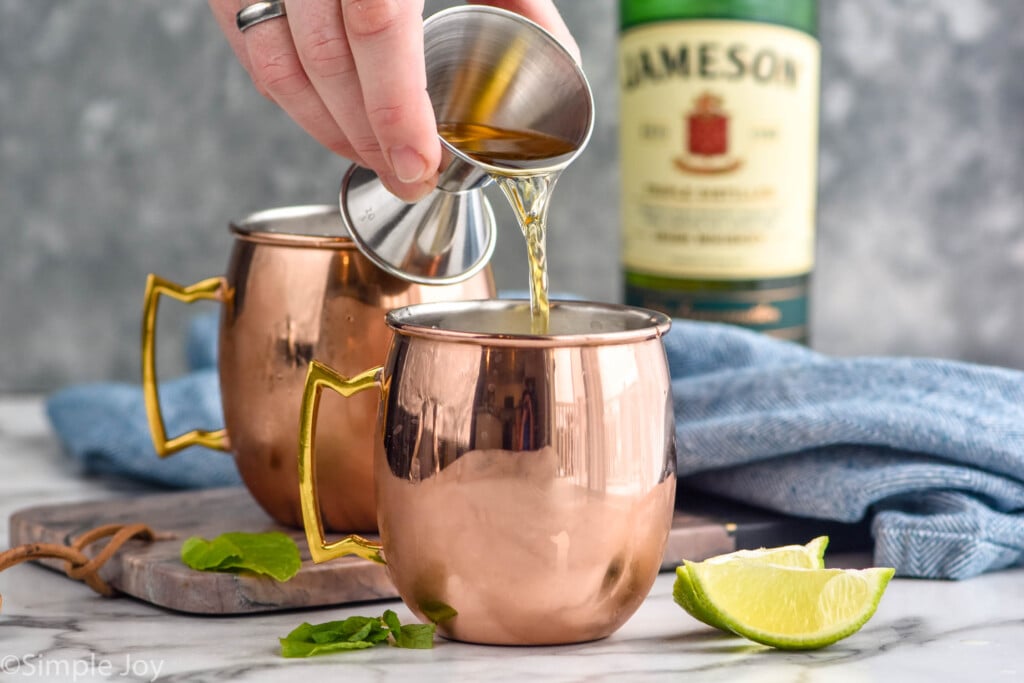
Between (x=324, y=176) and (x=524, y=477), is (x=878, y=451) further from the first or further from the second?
(x=324, y=176)

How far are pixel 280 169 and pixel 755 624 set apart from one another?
103 centimetres

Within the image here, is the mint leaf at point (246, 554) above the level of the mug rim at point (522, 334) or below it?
below

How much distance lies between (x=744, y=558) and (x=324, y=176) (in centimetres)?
97

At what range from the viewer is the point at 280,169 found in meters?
1.56

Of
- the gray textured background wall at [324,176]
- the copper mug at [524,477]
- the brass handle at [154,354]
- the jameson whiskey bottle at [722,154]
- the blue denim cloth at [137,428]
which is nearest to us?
the copper mug at [524,477]

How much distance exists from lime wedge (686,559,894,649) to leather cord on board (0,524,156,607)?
326mm

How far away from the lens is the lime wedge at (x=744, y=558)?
26.8 inches

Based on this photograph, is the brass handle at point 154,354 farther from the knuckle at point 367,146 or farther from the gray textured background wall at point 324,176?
the gray textured background wall at point 324,176

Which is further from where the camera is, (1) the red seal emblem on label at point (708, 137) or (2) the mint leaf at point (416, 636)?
(1) the red seal emblem on label at point (708, 137)

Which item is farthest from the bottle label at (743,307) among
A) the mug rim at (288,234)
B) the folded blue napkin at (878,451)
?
the mug rim at (288,234)

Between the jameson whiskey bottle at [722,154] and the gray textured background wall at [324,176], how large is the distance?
0.28 meters

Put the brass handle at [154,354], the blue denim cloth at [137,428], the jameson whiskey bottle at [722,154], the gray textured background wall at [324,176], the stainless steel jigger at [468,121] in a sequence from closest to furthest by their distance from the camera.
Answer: the stainless steel jigger at [468,121] → the brass handle at [154,354] → the blue denim cloth at [137,428] → the jameson whiskey bottle at [722,154] → the gray textured background wall at [324,176]

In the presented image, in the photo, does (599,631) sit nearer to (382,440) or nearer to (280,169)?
A: (382,440)

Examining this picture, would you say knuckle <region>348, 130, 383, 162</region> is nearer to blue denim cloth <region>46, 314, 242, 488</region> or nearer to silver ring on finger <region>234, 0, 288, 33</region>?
silver ring on finger <region>234, 0, 288, 33</region>
